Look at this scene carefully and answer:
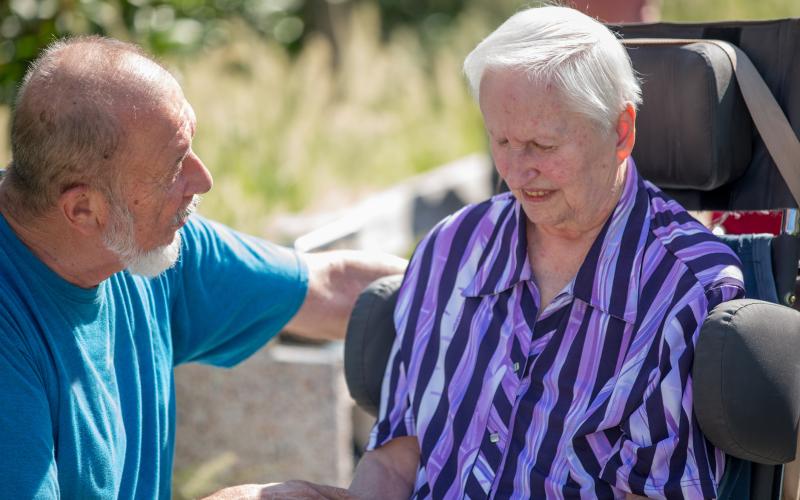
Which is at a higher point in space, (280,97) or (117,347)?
(117,347)

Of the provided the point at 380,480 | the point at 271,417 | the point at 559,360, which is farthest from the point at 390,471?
the point at 271,417

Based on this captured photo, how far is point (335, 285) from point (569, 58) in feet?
3.43

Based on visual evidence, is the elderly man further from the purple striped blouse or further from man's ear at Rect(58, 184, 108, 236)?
the purple striped blouse

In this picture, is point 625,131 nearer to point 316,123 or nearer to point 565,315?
point 565,315

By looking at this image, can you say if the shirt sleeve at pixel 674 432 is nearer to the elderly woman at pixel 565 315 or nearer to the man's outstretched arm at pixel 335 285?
the elderly woman at pixel 565 315

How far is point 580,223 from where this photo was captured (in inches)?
88.7

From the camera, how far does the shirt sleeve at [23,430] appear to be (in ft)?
6.48

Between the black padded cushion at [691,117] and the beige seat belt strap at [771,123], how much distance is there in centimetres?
3

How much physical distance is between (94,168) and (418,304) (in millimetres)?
840

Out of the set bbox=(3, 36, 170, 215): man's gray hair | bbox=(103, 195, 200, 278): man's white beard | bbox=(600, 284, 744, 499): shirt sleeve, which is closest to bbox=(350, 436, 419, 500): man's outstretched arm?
bbox=(600, 284, 744, 499): shirt sleeve

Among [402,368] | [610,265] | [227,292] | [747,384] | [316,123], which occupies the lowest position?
[316,123]

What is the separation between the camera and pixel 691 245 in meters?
2.15

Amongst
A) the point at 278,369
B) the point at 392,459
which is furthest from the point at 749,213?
the point at 278,369

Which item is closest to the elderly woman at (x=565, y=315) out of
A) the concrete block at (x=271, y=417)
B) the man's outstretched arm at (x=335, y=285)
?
the man's outstretched arm at (x=335, y=285)
